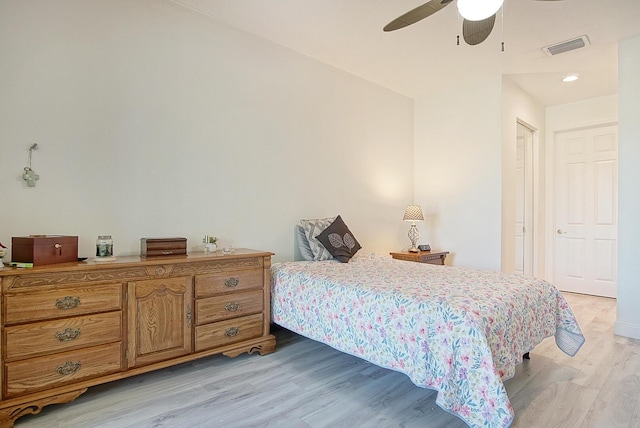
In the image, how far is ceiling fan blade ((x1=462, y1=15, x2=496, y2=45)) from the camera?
2049 millimetres

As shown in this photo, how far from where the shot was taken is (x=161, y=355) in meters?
2.18

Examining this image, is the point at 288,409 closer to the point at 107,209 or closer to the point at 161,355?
the point at 161,355

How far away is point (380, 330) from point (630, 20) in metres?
3.22

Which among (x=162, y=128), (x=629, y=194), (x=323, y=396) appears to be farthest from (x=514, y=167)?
(x=162, y=128)

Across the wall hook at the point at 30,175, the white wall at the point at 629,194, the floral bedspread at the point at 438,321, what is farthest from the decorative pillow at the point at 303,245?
the white wall at the point at 629,194

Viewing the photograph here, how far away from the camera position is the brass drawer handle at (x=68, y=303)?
184 centimetres

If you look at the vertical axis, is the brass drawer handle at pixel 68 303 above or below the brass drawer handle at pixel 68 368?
above

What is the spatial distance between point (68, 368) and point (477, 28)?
304cm

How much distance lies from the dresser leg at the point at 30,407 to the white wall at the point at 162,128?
921 millimetres

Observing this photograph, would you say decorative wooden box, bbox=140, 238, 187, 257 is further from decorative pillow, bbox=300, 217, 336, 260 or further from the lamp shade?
the lamp shade

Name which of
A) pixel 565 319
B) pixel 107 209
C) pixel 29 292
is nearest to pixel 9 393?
pixel 29 292

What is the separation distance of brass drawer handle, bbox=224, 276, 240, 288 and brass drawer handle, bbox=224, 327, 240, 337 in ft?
1.01

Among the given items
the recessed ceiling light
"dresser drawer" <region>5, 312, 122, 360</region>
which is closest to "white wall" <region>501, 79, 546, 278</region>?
the recessed ceiling light

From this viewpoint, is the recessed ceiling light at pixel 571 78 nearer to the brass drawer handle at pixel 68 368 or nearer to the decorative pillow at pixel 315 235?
the decorative pillow at pixel 315 235
